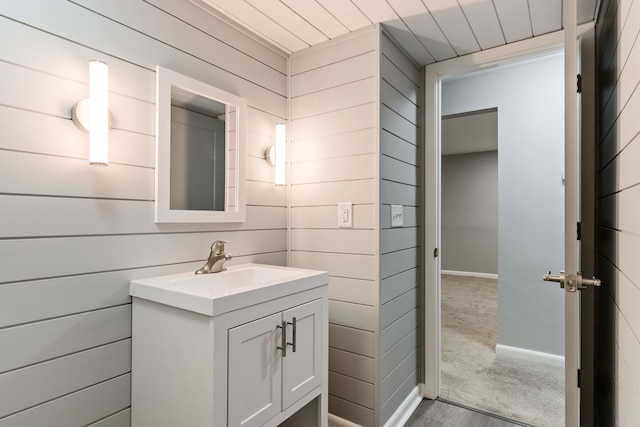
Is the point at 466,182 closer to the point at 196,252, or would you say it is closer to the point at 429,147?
the point at 429,147

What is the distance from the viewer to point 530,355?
9.27 feet

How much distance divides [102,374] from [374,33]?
6.43ft

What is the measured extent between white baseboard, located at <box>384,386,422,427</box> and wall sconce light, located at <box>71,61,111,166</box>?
1883mm

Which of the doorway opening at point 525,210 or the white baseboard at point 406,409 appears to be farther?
the doorway opening at point 525,210

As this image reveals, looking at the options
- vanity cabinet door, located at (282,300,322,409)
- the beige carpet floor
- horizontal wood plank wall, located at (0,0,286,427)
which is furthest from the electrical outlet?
the beige carpet floor

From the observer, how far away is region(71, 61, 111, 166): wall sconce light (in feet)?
3.83

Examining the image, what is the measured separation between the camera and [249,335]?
1.18 meters

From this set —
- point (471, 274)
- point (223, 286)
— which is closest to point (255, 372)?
point (223, 286)

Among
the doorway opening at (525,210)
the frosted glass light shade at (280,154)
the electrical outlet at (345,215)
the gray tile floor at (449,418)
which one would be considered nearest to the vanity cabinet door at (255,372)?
the electrical outlet at (345,215)

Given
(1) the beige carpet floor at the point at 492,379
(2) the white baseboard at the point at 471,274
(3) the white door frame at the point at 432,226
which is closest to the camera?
(1) the beige carpet floor at the point at 492,379

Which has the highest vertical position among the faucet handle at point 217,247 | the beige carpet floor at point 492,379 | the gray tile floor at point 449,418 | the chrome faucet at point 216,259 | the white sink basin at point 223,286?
the faucet handle at point 217,247

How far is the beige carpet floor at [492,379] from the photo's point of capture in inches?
84.9

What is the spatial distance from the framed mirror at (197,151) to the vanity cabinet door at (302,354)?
63 cm

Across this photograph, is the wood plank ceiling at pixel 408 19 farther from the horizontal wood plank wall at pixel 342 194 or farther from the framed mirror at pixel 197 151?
the framed mirror at pixel 197 151
